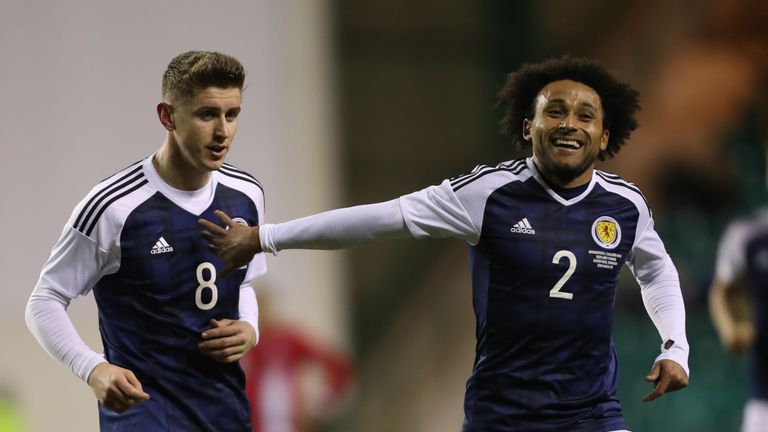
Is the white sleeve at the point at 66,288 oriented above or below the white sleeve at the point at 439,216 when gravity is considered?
below

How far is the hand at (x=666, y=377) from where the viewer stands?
425cm

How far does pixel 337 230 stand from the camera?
13.8 ft

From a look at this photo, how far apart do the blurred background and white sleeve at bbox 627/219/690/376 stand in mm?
3411

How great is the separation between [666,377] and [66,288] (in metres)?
1.94

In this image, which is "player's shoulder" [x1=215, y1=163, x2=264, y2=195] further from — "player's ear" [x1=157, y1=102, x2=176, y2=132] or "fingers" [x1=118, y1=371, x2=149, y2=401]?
"fingers" [x1=118, y1=371, x2=149, y2=401]

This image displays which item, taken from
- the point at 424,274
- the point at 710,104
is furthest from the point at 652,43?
the point at 424,274

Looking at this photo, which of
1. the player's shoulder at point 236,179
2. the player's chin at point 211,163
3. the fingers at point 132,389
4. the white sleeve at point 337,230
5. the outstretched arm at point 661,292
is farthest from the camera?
the player's shoulder at point 236,179

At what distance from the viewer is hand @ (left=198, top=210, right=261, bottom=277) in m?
4.23

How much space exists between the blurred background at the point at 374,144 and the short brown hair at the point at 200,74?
333 centimetres

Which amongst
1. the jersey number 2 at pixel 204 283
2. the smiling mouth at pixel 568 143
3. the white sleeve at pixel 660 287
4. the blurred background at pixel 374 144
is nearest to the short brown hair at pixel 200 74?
the jersey number 2 at pixel 204 283

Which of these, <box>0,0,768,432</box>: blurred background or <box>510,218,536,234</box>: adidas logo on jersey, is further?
<box>0,0,768,432</box>: blurred background

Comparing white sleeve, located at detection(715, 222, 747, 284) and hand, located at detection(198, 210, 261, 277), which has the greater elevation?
white sleeve, located at detection(715, 222, 747, 284)

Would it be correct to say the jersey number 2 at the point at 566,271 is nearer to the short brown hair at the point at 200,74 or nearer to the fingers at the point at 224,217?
the fingers at the point at 224,217

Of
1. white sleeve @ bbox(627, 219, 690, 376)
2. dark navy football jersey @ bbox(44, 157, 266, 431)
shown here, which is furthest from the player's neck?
white sleeve @ bbox(627, 219, 690, 376)
